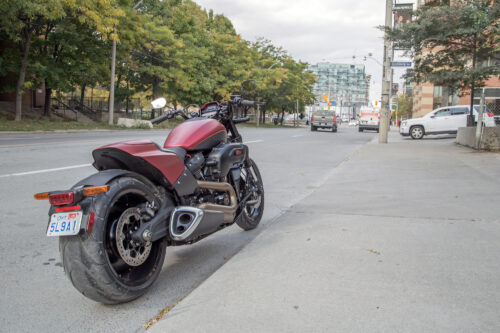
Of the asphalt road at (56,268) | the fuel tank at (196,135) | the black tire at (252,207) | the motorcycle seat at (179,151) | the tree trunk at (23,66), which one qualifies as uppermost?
the tree trunk at (23,66)

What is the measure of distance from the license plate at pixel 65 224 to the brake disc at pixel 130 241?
0.91ft

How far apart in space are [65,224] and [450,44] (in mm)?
16576

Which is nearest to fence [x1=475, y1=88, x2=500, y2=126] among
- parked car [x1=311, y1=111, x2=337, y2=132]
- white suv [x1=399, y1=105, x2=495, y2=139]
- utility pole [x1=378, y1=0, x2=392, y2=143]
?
Result: utility pole [x1=378, y1=0, x2=392, y2=143]

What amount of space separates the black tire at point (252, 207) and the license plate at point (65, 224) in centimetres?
216

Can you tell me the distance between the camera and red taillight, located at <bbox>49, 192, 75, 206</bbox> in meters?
2.63

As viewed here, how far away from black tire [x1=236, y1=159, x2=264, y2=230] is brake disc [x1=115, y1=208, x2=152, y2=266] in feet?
5.42

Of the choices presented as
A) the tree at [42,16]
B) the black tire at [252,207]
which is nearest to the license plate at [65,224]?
the black tire at [252,207]

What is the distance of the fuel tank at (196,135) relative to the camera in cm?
359

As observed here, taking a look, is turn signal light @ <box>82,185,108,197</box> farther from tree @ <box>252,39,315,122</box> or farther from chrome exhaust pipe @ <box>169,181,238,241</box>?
tree @ <box>252,39,315,122</box>

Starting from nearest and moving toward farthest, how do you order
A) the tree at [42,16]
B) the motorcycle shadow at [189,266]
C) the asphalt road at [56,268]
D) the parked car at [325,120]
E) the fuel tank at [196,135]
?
1. the asphalt road at [56,268]
2. the motorcycle shadow at [189,266]
3. the fuel tank at [196,135]
4. the tree at [42,16]
5. the parked car at [325,120]

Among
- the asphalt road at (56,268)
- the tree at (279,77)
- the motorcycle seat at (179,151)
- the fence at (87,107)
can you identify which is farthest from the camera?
the tree at (279,77)

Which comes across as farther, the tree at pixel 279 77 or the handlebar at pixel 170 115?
the tree at pixel 279 77

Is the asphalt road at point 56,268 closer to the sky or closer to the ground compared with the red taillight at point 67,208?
closer to the ground

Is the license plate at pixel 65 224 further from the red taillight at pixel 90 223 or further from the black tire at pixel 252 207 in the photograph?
the black tire at pixel 252 207
